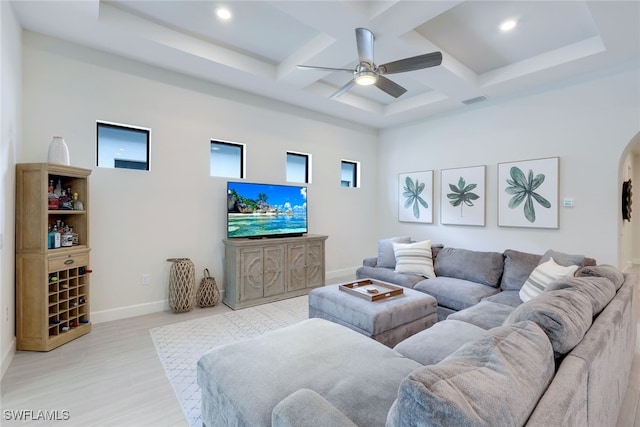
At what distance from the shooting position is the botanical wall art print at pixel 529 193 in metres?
4.12

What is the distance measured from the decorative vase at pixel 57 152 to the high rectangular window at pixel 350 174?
4.21 m

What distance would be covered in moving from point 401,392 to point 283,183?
4327 mm

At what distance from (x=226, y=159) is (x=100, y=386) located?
306 cm

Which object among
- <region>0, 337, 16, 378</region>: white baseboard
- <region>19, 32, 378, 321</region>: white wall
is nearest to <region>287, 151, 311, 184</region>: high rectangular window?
<region>19, 32, 378, 321</region>: white wall

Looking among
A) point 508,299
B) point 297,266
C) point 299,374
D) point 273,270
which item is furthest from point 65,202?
point 508,299

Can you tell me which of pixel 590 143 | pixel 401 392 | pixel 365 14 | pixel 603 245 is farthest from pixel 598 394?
pixel 590 143

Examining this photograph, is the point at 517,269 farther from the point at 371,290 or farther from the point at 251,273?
the point at 251,273

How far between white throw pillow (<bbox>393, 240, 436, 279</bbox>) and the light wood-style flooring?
198 cm

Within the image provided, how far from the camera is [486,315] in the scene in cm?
239

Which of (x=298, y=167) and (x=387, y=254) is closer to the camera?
(x=387, y=254)

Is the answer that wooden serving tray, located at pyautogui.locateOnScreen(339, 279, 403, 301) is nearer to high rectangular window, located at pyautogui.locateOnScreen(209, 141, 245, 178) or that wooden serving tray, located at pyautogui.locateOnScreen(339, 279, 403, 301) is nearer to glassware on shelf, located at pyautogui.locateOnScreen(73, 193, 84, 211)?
high rectangular window, located at pyautogui.locateOnScreen(209, 141, 245, 178)

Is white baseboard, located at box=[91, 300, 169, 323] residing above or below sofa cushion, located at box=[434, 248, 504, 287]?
below

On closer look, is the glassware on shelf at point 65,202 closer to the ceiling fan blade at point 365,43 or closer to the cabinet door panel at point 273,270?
the cabinet door panel at point 273,270

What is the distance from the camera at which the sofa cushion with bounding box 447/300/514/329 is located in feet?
7.41
